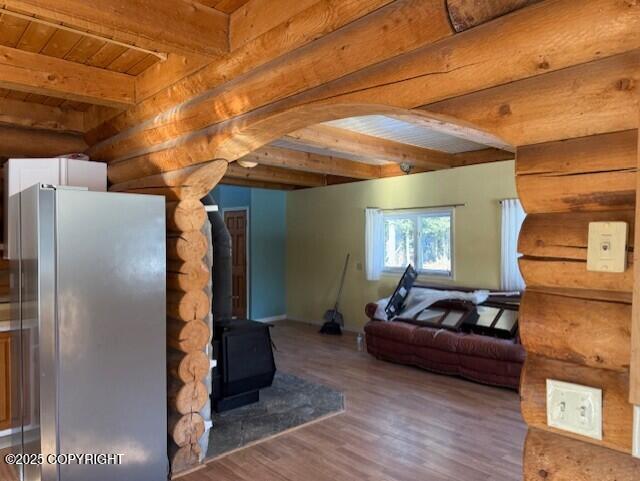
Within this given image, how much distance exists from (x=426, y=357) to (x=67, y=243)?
12.6ft

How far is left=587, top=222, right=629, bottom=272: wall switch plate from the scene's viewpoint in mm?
1030

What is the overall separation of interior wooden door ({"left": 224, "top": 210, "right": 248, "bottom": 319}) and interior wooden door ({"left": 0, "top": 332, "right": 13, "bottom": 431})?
15.2 feet

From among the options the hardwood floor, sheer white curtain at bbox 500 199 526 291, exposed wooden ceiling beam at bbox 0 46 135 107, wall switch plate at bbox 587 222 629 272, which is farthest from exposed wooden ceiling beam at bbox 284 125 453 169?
wall switch plate at bbox 587 222 629 272

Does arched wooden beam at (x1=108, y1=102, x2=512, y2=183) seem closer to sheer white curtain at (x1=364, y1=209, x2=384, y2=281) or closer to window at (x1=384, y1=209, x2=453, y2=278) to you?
window at (x1=384, y1=209, x2=453, y2=278)

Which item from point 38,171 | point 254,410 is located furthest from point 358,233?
point 38,171

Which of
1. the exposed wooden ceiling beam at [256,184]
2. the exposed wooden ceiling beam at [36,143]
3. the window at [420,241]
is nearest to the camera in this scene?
the exposed wooden ceiling beam at [36,143]

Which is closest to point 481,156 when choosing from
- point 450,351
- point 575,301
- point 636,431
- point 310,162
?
point 310,162

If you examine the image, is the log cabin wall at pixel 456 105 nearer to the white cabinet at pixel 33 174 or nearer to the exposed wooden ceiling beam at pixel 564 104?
the exposed wooden ceiling beam at pixel 564 104

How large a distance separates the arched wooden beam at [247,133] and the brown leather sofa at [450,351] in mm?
2805

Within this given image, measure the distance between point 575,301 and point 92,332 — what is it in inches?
88.1

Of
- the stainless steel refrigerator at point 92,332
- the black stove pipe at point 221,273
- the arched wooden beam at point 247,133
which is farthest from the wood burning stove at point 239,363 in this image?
the arched wooden beam at point 247,133

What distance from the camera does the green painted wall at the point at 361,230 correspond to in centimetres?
546

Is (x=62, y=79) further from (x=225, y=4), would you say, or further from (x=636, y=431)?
(x=636, y=431)

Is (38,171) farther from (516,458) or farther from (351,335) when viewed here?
(351,335)
